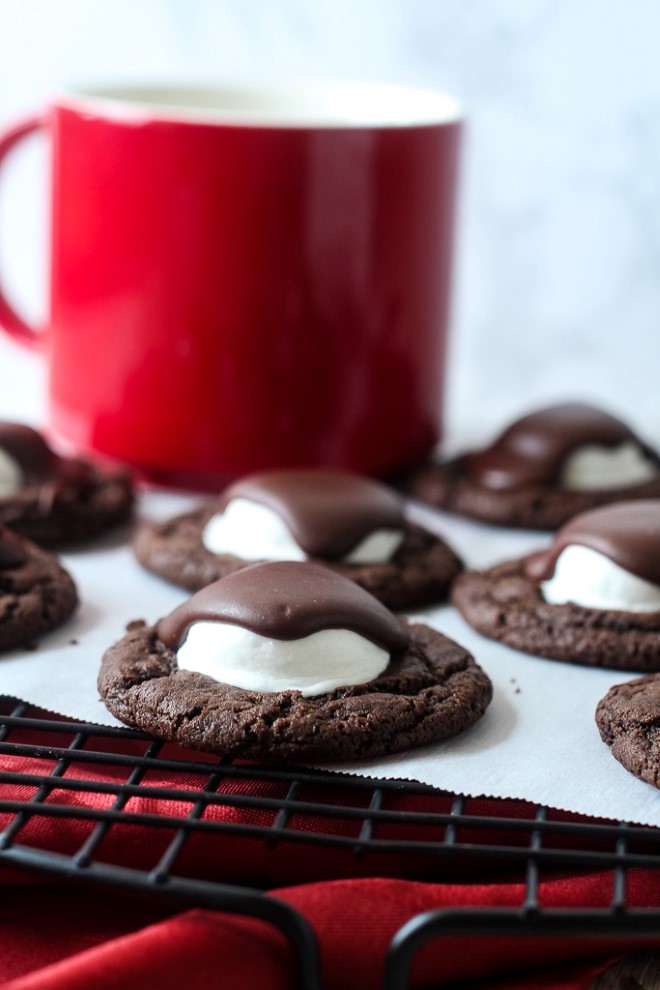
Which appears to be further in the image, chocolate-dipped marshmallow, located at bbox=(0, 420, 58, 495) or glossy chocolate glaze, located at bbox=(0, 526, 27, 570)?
chocolate-dipped marshmallow, located at bbox=(0, 420, 58, 495)

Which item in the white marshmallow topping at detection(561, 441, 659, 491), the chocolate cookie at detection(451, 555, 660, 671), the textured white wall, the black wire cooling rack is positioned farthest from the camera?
the textured white wall

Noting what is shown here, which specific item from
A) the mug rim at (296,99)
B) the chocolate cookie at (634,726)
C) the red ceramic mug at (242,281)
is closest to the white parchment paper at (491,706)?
the chocolate cookie at (634,726)

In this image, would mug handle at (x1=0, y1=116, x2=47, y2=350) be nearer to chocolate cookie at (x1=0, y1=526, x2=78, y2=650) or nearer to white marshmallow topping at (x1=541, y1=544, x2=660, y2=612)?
chocolate cookie at (x1=0, y1=526, x2=78, y2=650)

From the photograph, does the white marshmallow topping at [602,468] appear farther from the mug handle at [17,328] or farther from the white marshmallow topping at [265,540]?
the mug handle at [17,328]

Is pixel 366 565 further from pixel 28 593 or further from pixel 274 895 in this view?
pixel 274 895

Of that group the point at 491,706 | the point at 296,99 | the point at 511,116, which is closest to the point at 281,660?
the point at 491,706

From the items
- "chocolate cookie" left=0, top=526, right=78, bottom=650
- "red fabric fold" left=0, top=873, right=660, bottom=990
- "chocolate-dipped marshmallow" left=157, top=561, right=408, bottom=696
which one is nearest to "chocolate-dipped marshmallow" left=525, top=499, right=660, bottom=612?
"chocolate-dipped marshmallow" left=157, top=561, right=408, bottom=696

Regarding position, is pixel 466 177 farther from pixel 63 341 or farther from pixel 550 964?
pixel 550 964
